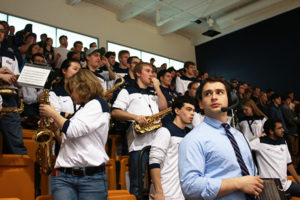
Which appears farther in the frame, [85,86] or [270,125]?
[270,125]

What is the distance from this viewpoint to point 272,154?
4.16 m

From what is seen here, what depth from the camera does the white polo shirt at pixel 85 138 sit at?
192 cm

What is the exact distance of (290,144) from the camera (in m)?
6.77

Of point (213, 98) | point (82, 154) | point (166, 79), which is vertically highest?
point (166, 79)

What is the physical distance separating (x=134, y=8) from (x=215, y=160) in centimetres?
885

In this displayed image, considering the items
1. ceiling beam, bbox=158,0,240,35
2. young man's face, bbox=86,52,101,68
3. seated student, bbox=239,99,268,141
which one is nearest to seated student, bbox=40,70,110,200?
young man's face, bbox=86,52,101,68

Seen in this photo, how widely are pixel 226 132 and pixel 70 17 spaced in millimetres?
8155

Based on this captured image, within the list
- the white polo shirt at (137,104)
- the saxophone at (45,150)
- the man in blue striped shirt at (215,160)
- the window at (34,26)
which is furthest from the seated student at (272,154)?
the window at (34,26)

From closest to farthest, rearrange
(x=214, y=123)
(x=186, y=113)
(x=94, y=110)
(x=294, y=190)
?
(x=214, y=123), (x=94, y=110), (x=186, y=113), (x=294, y=190)

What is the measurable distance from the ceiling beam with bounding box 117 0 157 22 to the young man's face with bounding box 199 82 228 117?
8103mm

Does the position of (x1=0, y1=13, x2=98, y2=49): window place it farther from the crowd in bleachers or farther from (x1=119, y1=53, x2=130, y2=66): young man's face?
(x1=119, y1=53, x2=130, y2=66): young man's face

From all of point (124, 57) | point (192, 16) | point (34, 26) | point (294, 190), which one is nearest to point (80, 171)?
point (294, 190)

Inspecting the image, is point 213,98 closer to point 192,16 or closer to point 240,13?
point 192,16

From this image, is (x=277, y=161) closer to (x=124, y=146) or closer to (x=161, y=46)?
(x=124, y=146)
